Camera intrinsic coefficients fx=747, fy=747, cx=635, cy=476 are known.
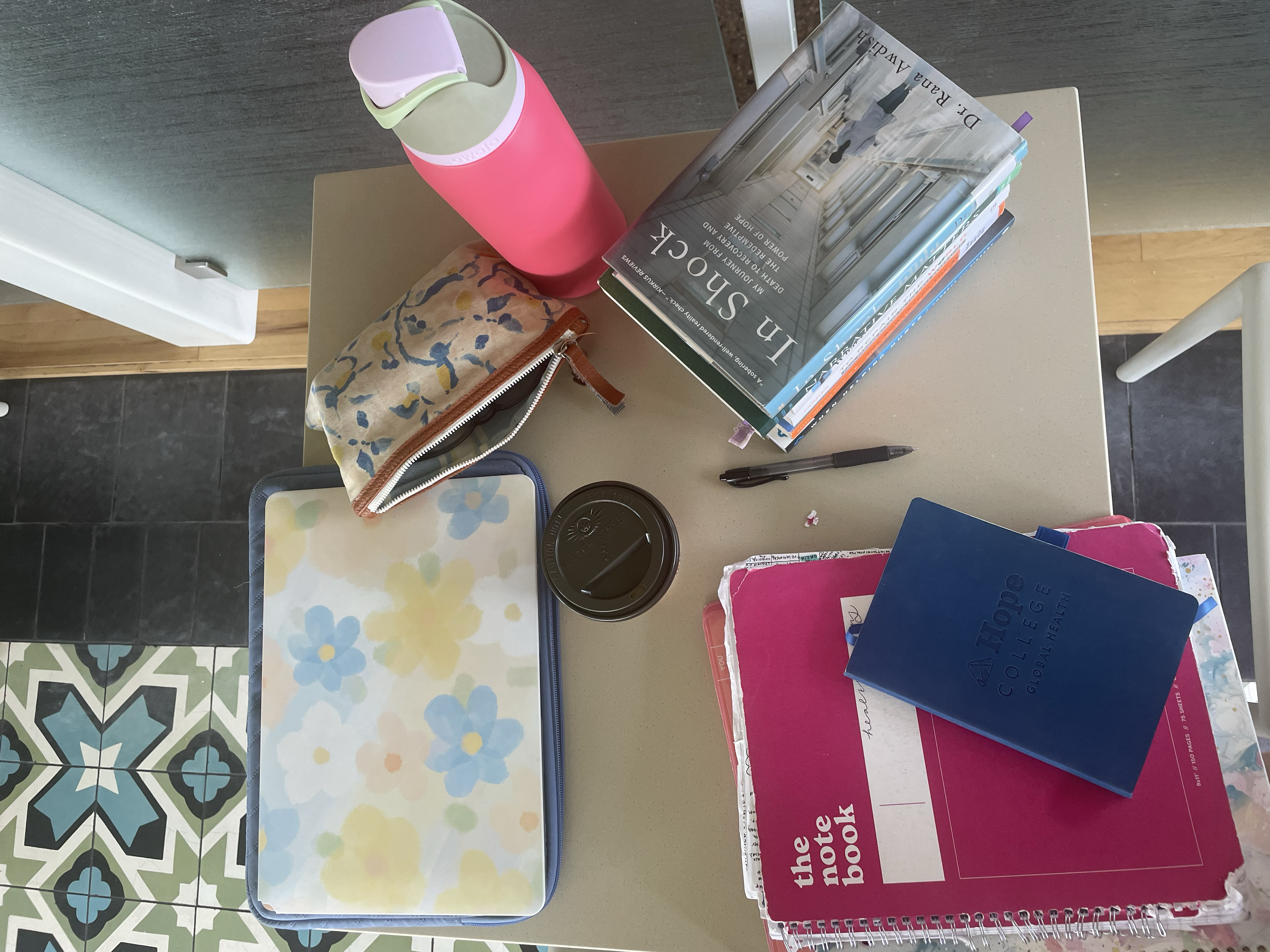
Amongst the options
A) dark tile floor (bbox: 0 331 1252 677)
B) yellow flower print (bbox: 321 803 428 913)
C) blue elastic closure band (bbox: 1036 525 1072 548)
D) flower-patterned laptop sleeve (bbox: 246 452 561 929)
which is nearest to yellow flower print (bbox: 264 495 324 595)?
flower-patterned laptop sleeve (bbox: 246 452 561 929)

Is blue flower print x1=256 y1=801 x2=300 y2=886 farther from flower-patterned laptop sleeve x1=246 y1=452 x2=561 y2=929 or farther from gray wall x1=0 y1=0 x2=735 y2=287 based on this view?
gray wall x1=0 y1=0 x2=735 y2=287

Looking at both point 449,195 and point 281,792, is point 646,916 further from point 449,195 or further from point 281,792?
point 449,195

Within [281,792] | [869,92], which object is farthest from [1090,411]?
[281,792]

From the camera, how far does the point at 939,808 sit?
0.57 meters

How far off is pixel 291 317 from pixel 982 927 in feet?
5.44

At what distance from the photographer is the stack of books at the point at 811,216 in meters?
0.56

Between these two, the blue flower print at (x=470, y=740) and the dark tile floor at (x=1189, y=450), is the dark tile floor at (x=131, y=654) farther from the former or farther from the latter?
the dark tile floor at (x=1189, y=450)

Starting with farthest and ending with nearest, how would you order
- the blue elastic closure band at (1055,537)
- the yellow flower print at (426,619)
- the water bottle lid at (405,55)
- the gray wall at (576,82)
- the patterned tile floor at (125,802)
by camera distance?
1. the patterned tile floor at (125,802)
2. the gray wall at (576,82)
3. the yellow flower print at (426,619)
4. the blue elastic closure band at (1055,537)
5. the water bottle lid at (405,55)

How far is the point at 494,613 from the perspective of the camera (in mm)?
691

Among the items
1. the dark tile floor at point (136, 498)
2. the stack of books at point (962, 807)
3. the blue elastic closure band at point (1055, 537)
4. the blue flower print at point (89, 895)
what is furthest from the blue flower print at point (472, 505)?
the blue flower print at point (89, 895)

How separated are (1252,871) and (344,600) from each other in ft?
2.52

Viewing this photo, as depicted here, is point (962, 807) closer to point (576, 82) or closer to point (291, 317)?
point (576, 82)

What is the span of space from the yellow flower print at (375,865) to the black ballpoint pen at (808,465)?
43cm

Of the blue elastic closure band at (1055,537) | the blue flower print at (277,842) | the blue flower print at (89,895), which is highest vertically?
the blue elastic closure band at (1055,537)
